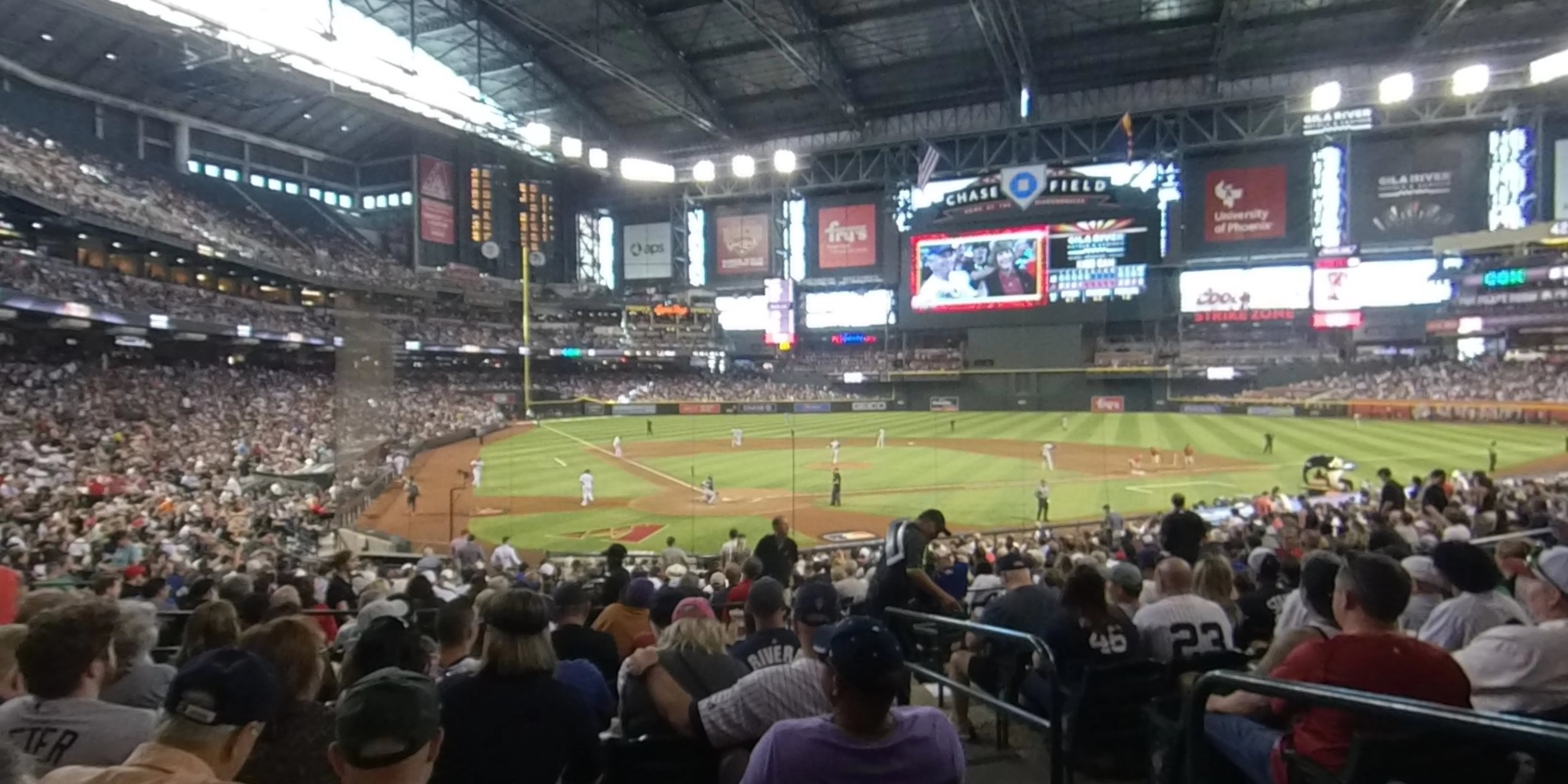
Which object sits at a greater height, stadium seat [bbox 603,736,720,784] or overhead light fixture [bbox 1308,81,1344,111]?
overhead light fixture [bbox 1308,81,1344,111]

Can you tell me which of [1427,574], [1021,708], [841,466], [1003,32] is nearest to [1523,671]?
[1021,708]

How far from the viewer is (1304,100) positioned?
1946 inches

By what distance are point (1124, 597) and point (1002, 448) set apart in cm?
3104

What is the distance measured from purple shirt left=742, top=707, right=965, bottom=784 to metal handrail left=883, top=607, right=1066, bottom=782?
6.20 ft

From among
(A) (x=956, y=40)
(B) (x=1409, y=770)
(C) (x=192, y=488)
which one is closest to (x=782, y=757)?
(B) (x=1409, y=770)

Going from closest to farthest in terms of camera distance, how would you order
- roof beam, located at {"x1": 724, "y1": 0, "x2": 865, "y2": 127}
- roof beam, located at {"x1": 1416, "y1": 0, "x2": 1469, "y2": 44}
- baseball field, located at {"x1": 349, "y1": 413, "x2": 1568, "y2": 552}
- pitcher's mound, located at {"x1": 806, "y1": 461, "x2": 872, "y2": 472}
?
baseball field, located at {"x1": 349, "y1": 413, "x2": 1568, "y2": 552}
pitcher's mound, located at {"x1": 806, "y1": 461, "x2": 872, "y2": 472}
roof beam, located at {"x1": 1416, "y1": 0, "x2": 1469, "y2": 44}
roof beam, located at {"x1": 724, "y1": 0, "x2": 865, "y2": 127}

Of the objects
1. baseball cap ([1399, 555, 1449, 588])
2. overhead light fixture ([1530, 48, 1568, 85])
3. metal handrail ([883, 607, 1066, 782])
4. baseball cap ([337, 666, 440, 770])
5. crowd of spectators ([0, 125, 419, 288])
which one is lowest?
metal handrail ([883, 607, 1066, 782])

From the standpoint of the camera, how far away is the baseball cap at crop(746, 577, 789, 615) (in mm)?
4570

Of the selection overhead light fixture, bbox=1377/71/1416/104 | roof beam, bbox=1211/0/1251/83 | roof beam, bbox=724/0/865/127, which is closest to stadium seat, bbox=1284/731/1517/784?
roof beam, bbox=724/0/865/127

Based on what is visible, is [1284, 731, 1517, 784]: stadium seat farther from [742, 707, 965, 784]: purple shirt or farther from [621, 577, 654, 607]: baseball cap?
[621, 577, 654, 607]: baseball cap

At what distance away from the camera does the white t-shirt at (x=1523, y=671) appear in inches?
135

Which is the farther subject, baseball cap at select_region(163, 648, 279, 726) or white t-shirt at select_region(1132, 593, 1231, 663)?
white t-shirt at select_region(1132, 593, 1231, 663)

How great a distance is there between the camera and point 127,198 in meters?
39.1

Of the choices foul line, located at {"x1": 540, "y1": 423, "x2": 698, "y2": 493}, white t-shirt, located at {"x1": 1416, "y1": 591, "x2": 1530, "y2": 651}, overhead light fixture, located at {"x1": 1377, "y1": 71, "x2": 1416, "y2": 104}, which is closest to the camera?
white t-shirt, located at {"x1": 1416, "y1": 591, "x2": 1530, "y2": 651}
